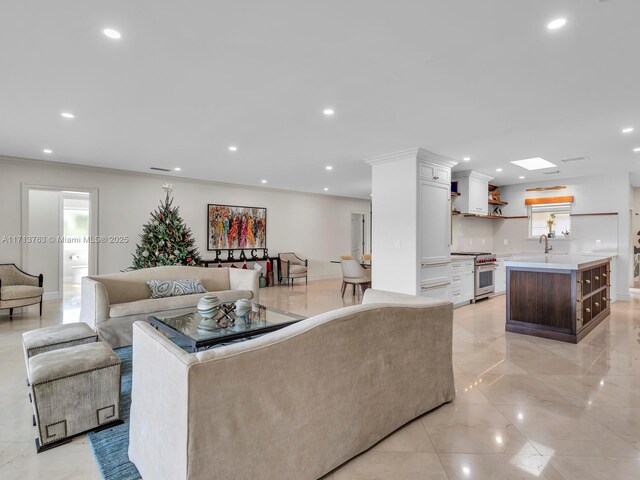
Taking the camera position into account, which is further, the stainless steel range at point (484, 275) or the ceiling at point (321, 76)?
the stainless steel range at point (484, 275)

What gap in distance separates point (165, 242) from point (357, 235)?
6110 mm

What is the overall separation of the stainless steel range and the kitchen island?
1.80m

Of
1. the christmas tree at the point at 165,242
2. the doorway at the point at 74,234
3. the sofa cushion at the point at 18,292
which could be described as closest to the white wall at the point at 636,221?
the christmas tree at the point at 165,242

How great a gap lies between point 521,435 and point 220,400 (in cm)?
186

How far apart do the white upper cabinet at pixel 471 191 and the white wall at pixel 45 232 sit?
25.5ft

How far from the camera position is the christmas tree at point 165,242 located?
6445mm

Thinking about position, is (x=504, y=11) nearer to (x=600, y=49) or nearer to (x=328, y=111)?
(x=600, y=49)

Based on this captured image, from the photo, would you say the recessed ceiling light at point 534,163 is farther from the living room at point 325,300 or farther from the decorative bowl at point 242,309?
the decorative bowl at point 242,309

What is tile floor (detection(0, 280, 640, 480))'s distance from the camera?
1755 mm

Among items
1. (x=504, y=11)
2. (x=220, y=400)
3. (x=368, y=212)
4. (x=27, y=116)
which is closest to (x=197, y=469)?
(x=220, y=400)

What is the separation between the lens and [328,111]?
3.44 metres

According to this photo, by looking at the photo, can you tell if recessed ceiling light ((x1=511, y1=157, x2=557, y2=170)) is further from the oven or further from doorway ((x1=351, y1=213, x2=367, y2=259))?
doorway ((x1=351, y1=213, x2=367, y2=259))

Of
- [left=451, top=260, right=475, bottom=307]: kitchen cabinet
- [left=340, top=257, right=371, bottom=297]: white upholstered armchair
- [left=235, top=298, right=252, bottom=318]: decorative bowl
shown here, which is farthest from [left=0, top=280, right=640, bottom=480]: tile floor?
[left=340, top=257, right=371, bottom=297]: white upholstered armchair

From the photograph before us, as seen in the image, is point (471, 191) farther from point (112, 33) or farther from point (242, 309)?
point (112, 33)
